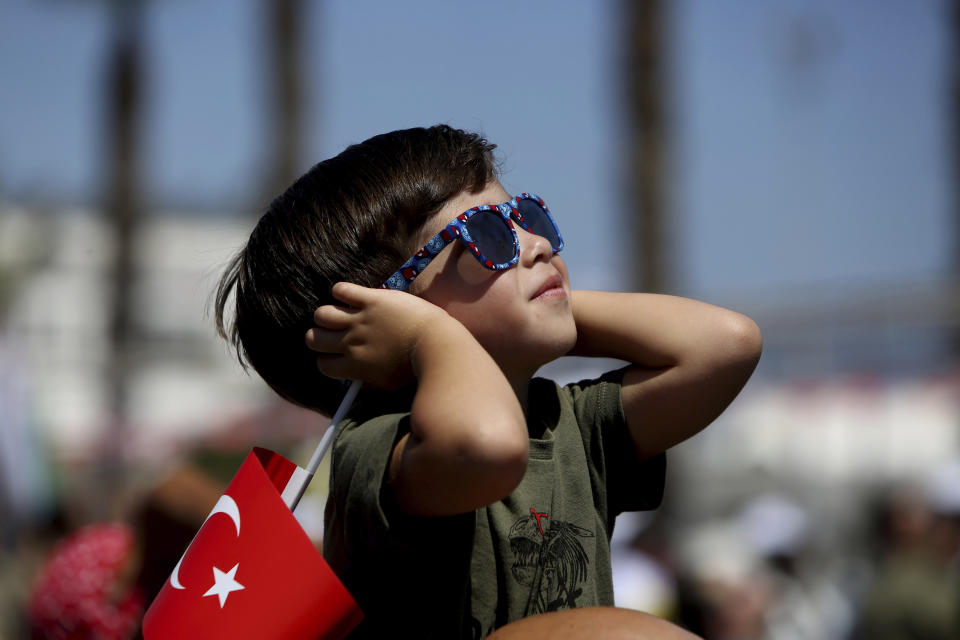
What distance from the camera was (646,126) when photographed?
12281 millimetres

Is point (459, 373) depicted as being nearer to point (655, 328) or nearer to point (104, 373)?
point (655, 328)

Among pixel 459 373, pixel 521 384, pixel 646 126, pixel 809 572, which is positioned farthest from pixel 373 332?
pixel 646 126

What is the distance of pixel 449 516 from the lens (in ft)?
5.66

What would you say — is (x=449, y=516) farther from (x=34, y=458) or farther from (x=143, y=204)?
(x=143, y=204)

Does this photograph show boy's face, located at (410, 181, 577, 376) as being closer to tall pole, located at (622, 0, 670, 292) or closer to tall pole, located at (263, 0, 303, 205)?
tall pole, located at (622, 0, 670, 292)

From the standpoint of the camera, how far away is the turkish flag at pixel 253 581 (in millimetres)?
1667

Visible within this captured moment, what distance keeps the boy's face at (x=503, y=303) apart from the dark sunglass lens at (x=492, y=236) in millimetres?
27

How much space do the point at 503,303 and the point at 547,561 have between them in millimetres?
492

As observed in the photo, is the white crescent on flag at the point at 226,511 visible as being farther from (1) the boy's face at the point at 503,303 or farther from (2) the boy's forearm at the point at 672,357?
(2) the boy's forearm at the point at 672,357

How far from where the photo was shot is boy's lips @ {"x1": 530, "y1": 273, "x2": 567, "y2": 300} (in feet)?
6.48

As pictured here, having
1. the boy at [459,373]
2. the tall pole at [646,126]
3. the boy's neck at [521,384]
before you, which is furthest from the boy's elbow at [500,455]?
the tall pole at [646,126]

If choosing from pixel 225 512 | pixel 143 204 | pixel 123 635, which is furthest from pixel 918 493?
pixel 143 204

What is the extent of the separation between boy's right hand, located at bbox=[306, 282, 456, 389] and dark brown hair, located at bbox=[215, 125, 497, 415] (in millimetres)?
101

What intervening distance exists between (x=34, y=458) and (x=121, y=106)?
13177 millimetres
